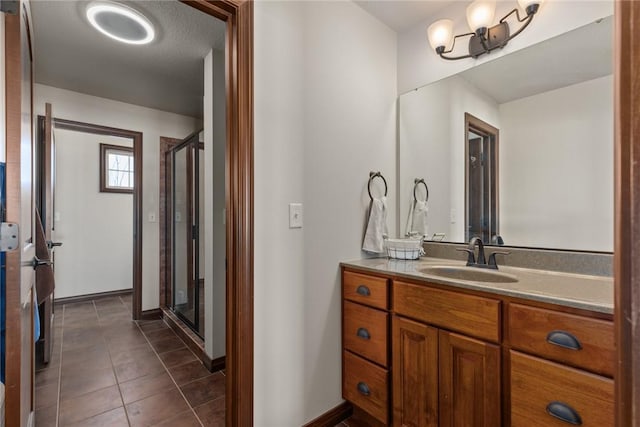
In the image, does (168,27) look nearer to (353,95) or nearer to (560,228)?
(353,95)

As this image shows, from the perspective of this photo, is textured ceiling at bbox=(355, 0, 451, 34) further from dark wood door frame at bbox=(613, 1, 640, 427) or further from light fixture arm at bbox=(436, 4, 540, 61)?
dark wood door frame at bbox=(613, 1, 640, 427)

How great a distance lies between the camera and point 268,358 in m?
1.41

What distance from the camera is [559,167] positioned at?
1461 mm

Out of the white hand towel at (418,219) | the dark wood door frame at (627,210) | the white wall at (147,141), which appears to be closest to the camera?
the dark wood door frame at (627,210)

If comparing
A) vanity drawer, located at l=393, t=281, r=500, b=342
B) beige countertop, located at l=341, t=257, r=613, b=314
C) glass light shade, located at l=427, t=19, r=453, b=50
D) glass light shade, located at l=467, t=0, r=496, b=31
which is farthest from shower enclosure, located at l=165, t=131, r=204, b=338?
glass light shade, located at l=467, t=0, r=496, b=31

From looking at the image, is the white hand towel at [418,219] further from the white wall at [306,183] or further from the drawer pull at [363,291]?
the drawer pull at [363,291]

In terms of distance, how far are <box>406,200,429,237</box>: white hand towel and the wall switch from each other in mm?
901

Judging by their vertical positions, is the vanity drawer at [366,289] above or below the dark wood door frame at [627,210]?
below

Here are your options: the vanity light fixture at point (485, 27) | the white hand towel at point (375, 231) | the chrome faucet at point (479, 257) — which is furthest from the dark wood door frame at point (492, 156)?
the white hand towel at point (375, 231)

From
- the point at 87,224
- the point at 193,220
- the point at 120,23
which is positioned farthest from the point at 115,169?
the point at 120,23

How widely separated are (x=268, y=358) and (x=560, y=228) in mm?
1552

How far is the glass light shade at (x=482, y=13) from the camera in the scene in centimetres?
159

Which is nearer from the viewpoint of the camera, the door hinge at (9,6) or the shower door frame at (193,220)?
the door hinge at (9,6)

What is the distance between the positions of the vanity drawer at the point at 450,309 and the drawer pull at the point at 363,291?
160 millimetres
